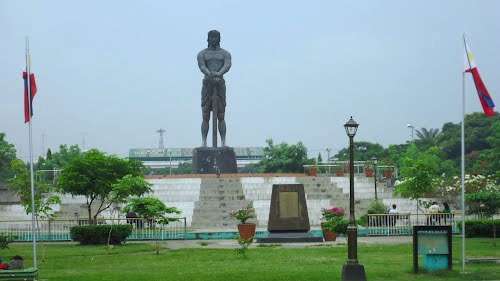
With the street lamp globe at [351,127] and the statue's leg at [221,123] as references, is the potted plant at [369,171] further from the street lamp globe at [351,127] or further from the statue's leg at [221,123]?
the street lamp globe at [351,127]

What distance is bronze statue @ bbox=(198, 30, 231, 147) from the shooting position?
4453 cm

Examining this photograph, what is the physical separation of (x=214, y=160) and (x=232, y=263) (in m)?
24.9

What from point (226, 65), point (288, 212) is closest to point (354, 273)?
point (288, 212)

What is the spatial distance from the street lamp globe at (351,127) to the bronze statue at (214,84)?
1100 inches

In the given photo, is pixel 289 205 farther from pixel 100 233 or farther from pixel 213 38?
pixel 213 38

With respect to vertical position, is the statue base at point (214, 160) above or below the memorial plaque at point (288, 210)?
above

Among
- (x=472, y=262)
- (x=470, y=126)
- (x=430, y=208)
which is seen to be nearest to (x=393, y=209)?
(x=430, y=208)

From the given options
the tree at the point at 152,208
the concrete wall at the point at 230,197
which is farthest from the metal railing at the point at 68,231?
the concrete wall at the point at 230,197

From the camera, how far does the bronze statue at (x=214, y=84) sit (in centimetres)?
4453

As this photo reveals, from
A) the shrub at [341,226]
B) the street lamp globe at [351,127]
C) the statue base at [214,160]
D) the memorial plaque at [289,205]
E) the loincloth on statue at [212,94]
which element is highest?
the loincloth on statue at [212,94]

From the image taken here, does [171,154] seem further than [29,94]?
Yes

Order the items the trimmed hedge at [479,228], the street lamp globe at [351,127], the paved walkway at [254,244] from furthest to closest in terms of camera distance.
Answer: the trimmed hedge at [479,228]
the paved walkway at [254,244]
the street lamp globe at [351,127]

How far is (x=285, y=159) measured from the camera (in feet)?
217

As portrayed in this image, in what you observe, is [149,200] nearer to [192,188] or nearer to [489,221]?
[489,221]
